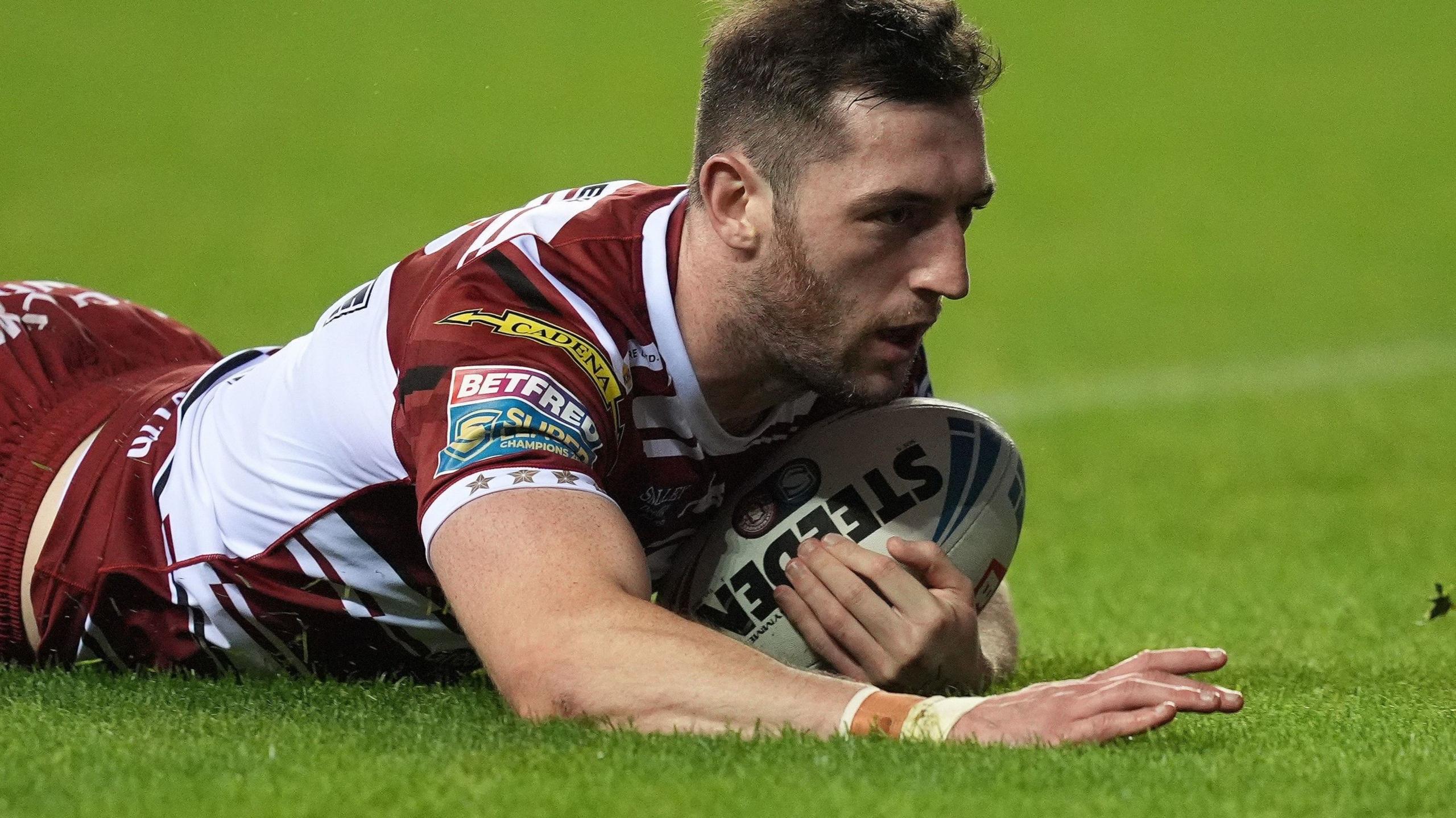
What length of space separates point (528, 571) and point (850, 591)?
0.76 meters

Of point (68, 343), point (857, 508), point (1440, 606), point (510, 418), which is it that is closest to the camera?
point (510, 418)

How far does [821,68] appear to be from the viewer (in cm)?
341

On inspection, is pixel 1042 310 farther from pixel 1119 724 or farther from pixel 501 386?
pixel 1119 724

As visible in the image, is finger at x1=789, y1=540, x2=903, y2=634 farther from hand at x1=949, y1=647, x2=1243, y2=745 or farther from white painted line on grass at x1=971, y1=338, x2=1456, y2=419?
white painted line on grass at x1=971, y1=338, x2=1456, y2=419

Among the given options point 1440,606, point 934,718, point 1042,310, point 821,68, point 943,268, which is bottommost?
point 1042,310

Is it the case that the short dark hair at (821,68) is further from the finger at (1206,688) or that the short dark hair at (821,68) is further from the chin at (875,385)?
the finger at (1206,688)

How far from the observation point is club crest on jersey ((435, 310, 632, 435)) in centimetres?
324

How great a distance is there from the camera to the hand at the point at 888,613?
3.36 meters

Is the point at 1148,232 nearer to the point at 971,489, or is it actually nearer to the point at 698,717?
the point at 971,489

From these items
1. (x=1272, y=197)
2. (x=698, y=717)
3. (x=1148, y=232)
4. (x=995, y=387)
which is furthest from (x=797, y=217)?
(x=1272, y=197)

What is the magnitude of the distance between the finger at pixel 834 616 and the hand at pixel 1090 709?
480mm

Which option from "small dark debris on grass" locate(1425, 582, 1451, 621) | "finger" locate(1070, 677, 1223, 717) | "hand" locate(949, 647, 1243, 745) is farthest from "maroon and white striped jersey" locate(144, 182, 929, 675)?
"small dark debris on grass" locate(1425, 582, 1451, 621)

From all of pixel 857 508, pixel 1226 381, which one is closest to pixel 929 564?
pixel 857 508

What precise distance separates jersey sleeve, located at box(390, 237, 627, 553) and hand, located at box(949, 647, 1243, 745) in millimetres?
729
